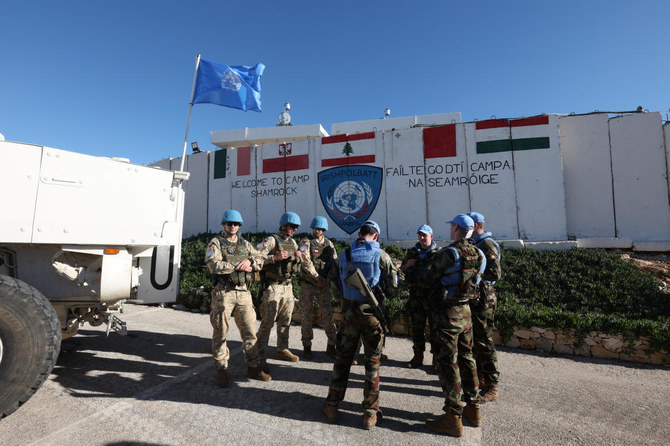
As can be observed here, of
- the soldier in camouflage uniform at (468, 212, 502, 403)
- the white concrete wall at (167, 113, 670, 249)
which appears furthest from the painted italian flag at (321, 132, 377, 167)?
the soldier in camouflage uniform at (468, 212, 502, 403)

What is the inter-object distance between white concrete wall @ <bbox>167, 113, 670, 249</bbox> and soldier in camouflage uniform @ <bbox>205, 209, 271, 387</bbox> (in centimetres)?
615

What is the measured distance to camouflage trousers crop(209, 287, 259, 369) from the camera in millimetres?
3527

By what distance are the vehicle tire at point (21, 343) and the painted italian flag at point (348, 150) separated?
8.35 metres

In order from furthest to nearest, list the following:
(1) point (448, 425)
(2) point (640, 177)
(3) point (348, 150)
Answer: (3) point (348, 150) → (2) point (640, 177) → (1) point (448, 425)

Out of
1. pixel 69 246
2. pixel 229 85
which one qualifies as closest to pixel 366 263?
pixel 69 246

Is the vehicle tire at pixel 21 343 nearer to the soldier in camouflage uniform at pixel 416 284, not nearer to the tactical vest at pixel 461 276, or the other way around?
the tactical vest at pixel 461 276

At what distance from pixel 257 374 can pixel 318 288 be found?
137 centimetres

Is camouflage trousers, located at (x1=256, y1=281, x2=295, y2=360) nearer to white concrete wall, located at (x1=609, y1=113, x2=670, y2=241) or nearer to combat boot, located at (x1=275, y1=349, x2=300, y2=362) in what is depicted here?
combat boot, located at (x1=275, y1=349, x2=300, y2=362)

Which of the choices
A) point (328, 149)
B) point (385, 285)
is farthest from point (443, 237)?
point (385, 285)

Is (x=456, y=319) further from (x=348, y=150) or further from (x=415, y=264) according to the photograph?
(x=348, y=150)

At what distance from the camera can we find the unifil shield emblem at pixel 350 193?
978cm

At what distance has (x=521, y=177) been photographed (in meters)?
8.73

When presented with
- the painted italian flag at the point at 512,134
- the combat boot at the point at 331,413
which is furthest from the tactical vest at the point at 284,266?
the painted italian flag at the point at 512,134

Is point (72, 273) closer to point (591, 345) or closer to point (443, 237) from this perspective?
point (591, 345)
